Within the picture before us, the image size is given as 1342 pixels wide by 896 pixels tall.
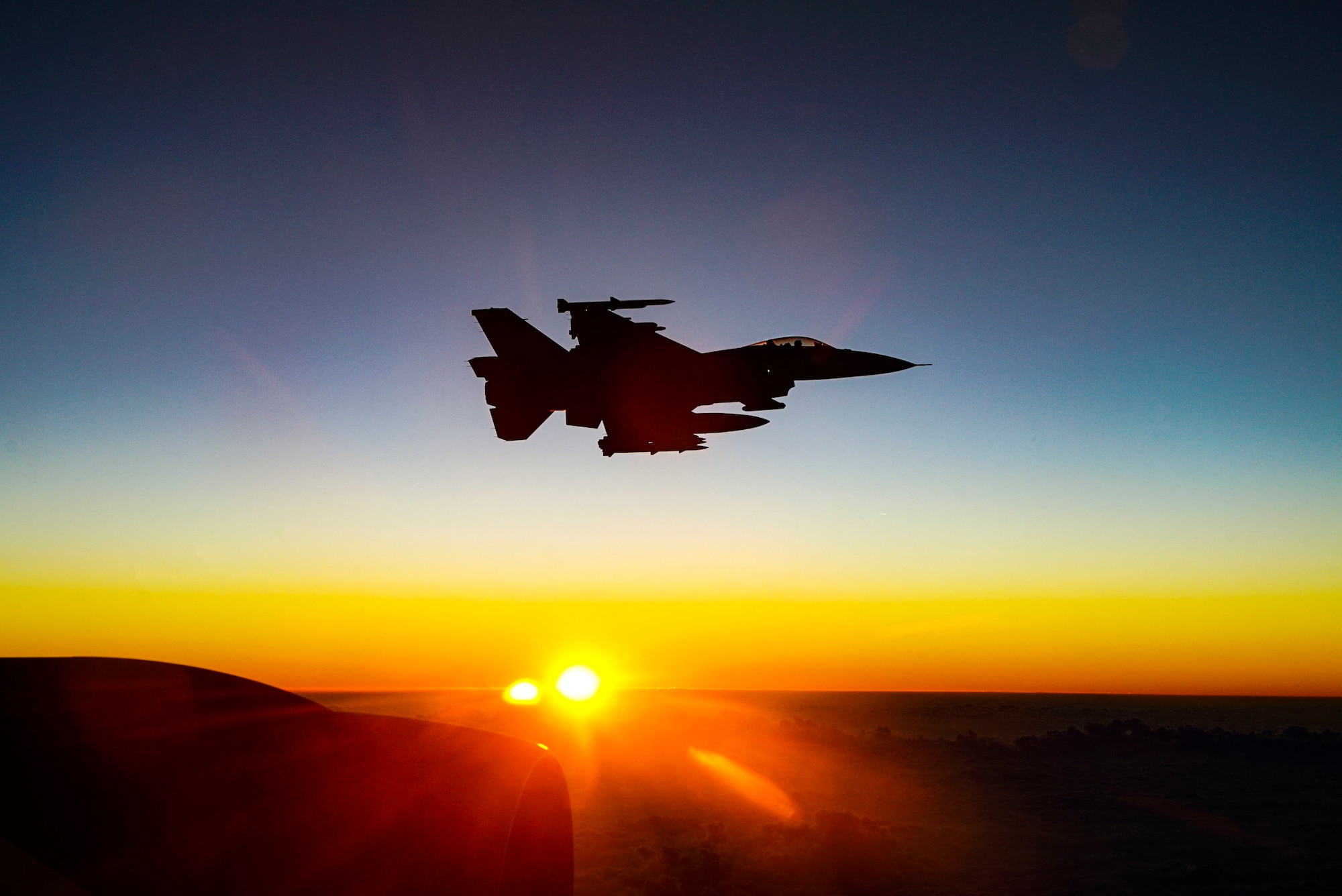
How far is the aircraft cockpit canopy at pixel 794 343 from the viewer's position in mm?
21766

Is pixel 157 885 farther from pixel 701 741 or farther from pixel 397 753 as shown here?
pixel 701 741

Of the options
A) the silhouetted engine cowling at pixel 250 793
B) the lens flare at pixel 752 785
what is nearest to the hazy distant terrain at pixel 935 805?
the lens flare at pixel 752 785

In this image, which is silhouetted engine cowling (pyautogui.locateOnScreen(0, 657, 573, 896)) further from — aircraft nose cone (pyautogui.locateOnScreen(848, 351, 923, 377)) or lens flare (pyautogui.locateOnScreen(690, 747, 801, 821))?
lens flare (pyautogui.locateOnScreen(690, 747, 801, 821))

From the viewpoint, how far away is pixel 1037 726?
153875mm

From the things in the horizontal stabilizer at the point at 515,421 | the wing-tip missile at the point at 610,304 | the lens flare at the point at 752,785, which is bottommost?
the lens flare at the point at 752,785

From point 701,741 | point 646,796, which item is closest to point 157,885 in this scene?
point 646,796

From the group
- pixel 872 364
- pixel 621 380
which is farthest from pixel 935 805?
pixel 621 380

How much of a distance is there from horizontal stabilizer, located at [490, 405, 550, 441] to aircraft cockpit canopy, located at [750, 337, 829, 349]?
23.2ft

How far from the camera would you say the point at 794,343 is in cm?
2211

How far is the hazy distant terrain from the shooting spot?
216 ft

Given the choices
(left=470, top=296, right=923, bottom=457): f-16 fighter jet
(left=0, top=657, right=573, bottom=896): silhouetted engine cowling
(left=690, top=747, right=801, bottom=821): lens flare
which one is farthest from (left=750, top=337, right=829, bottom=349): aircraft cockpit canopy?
(left=690, top=747, right=801, bottom=821): lens flare

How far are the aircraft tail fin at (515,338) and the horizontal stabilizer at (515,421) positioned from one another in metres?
1.51

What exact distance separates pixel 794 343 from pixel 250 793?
19.9 metres

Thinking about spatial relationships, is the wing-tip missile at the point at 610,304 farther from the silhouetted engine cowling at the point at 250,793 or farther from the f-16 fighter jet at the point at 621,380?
the silhouetted engine cowling at the point at 250,793
